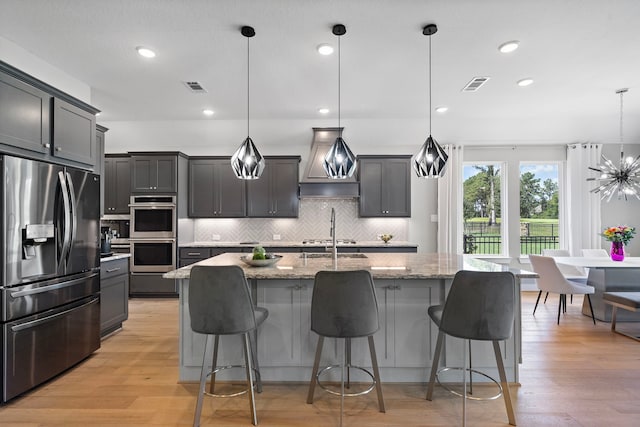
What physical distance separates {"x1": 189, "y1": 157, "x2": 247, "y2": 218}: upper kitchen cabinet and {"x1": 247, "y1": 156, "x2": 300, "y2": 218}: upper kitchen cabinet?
20 cm

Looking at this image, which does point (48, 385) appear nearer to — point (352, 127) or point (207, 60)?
point (207, 60)

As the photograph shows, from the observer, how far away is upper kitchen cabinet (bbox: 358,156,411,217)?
5.70 metres

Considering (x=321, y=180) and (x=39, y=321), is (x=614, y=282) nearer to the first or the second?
(x=321, y=180)

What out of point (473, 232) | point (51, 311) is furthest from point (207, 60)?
point (473, 232)

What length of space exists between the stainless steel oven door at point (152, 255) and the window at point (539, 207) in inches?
248

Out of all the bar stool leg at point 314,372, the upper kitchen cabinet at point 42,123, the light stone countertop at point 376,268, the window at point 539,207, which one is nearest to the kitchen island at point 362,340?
the light stone countertop at point 376,268

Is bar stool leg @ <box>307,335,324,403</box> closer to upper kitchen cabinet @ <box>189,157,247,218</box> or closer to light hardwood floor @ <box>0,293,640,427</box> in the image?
light hardwood floor @ <box>0,293,640,427</box>

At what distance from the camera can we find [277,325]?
2.57 meters

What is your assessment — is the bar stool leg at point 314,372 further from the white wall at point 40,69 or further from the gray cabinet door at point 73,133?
the white wall at point 40,69

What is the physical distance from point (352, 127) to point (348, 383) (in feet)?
13.5

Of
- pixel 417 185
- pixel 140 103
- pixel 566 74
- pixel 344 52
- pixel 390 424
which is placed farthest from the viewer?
pixel 417 185

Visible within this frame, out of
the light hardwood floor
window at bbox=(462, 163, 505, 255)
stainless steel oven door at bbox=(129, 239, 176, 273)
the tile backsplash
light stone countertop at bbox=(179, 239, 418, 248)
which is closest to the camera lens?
the light hardwood floor

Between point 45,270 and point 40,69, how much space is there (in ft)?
7.02

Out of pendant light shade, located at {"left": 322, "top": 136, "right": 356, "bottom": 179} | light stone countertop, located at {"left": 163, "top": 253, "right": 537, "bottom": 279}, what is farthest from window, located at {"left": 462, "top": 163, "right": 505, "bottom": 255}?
pendant light shade, located at {"left": 322, "top": 136, "right": 356, "bottom": 179}
